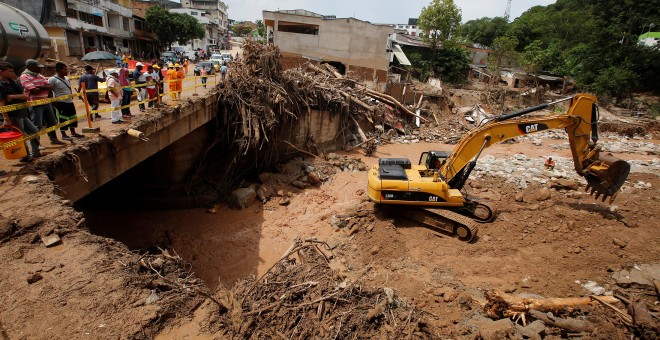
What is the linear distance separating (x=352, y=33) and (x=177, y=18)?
978 inches

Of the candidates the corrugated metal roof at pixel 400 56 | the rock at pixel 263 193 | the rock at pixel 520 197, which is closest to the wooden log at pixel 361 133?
the rock at pixel 263 193

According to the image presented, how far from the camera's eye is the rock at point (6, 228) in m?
4.47

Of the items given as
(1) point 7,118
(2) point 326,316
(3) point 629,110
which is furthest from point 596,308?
(3) point 629,110

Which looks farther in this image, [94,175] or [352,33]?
[352,33]

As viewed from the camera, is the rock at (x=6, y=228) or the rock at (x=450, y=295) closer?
the rock at (x=6, y=228)

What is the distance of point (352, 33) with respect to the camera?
28.5 m

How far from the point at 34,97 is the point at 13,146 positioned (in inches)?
59.4

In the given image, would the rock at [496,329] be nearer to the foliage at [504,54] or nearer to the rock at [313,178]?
the rock at [313,178]

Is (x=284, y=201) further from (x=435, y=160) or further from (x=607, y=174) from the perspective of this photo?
(x=607, y=174)

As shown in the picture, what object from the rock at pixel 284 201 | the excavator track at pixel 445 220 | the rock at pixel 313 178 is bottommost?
the rock at pixel 284 201

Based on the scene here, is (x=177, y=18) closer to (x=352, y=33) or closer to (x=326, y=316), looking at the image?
(x=352, y=33)

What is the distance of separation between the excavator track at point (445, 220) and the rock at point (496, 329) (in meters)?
3.51

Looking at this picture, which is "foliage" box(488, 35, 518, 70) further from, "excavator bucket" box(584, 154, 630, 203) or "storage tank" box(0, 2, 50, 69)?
"storage tank" box(0, 2, 50, 69)

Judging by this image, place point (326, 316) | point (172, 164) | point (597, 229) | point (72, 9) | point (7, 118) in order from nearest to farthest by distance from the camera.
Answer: point (326, 316), point (7, 118), point (597, 229), point (172, 164), point (72, 9)
